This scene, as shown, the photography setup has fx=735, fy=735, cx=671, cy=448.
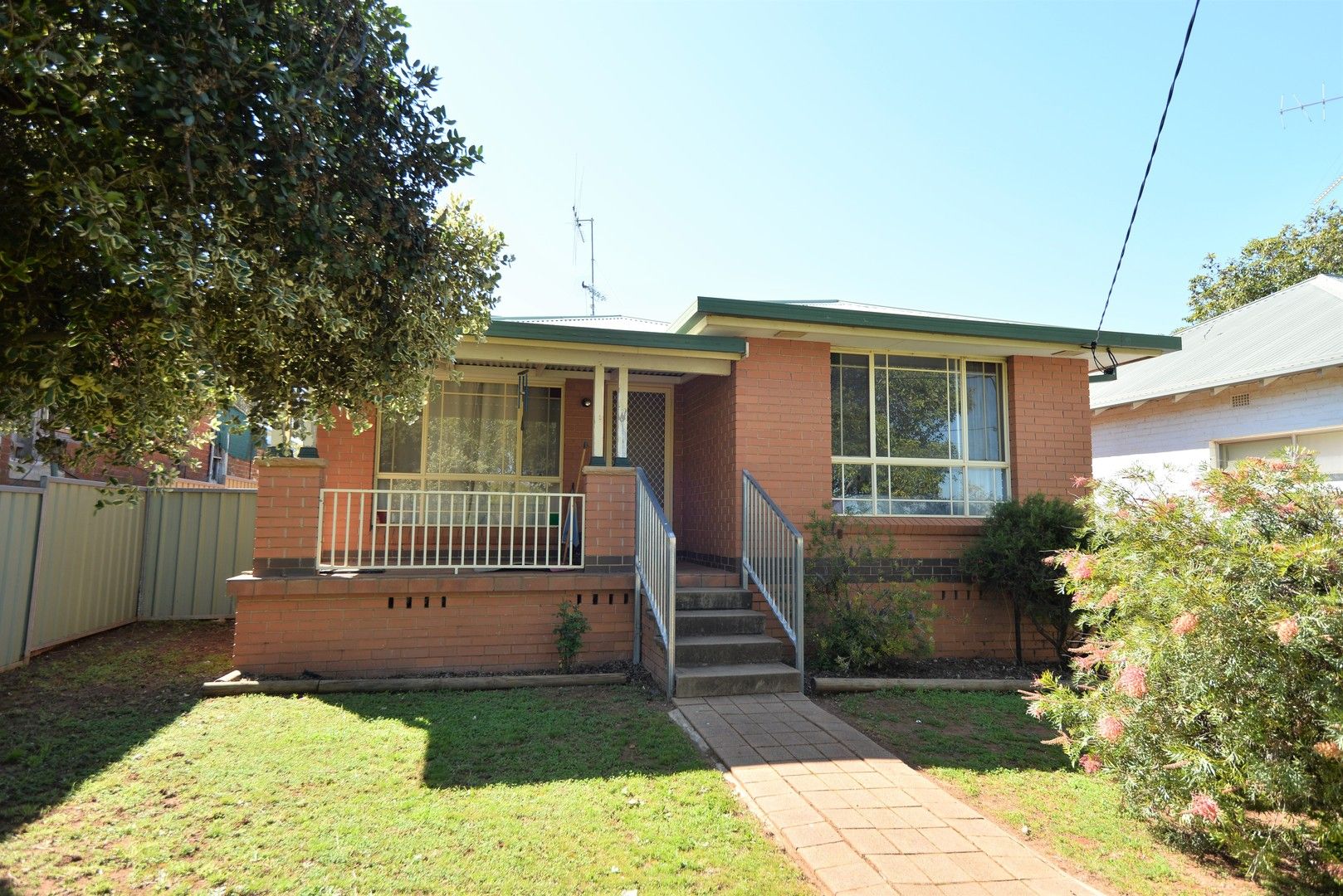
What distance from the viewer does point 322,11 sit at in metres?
3.58

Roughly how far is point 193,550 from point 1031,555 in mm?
9784

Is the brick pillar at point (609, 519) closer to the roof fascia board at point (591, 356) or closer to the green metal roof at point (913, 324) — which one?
the roof fascia board at point (591, 356)

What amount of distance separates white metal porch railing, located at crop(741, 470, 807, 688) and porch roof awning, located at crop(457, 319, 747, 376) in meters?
1.27

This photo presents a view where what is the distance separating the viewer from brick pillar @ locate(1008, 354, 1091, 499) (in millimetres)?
8352

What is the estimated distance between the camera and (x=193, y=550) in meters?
9.31

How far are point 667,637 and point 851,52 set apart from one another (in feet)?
20.7

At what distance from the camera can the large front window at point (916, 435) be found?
322 inches

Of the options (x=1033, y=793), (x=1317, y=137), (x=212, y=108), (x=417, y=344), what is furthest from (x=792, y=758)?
(x=1317, y=137)

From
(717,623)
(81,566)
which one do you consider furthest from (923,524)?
(81,566)

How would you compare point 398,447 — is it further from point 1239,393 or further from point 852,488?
point 1239,393

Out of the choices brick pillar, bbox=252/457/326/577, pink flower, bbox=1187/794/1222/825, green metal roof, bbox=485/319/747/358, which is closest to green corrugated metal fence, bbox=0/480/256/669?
brick pillar, bbox=252/457/326/577

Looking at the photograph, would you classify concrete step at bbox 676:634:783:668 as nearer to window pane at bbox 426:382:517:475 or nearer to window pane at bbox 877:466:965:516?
window pane at bbox 877:466:965:516

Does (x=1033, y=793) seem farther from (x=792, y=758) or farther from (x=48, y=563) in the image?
(x=48, y=563)

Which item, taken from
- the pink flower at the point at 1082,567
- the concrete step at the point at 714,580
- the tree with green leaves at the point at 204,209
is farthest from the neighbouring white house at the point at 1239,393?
the tree with green leaves at the point at 204,209
